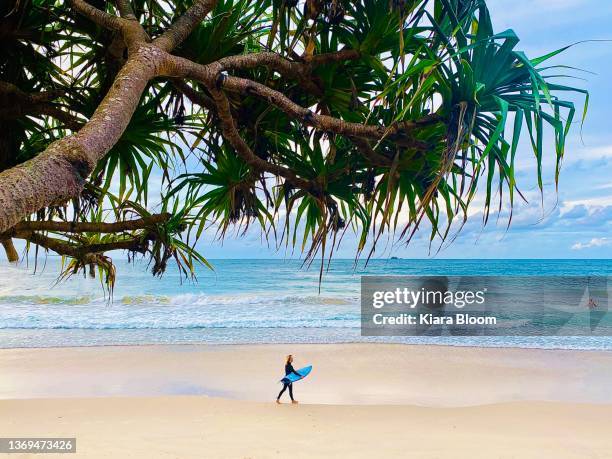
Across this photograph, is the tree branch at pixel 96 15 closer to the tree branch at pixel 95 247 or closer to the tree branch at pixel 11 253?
the tree branch at pixel 95 247

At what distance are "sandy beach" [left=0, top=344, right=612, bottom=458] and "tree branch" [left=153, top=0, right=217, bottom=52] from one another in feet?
12.3

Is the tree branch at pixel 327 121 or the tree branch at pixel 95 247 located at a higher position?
the tree branch at pixel 327 121

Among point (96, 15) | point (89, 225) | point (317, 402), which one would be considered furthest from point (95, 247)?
point (317, 402)

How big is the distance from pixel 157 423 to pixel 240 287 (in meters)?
20.9

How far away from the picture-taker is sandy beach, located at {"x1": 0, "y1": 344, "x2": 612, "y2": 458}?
16.9 ft

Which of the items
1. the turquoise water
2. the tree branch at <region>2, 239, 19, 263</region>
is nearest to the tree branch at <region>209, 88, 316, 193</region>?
the tree branch at <region>2, 239, 19, 263</region>

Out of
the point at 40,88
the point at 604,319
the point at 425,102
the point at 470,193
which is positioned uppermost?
the point at 40,88

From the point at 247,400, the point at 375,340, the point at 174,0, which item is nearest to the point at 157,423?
the point at 247,400

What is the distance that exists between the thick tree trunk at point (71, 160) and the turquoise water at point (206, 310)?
9.65 ft

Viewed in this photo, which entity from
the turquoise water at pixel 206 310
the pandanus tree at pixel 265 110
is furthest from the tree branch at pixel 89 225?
the turquoise water at pixel 206 310

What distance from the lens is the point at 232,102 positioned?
98.4 inches

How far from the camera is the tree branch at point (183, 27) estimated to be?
1703 millimetres

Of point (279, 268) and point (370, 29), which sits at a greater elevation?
point (370, 29)

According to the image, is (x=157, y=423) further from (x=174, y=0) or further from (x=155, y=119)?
(x=174, y=0)
